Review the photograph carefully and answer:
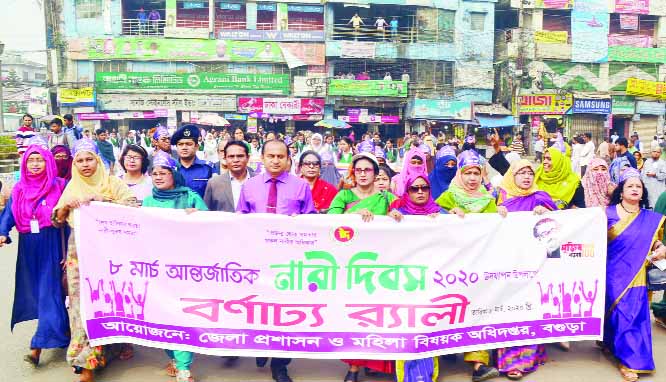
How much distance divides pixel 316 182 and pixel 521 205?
167 centimetres

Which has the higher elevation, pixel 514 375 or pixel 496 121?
pixel 496 121

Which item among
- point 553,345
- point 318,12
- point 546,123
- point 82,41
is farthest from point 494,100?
point 553,345

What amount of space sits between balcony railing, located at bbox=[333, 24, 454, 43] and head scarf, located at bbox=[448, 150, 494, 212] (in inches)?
1000

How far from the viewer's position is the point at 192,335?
11.9ft

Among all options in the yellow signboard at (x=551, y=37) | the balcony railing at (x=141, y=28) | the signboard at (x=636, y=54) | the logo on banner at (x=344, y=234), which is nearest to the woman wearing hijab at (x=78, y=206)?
the logo on banner at (x=344, y=234)

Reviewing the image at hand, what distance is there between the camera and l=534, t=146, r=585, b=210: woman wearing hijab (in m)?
4.97

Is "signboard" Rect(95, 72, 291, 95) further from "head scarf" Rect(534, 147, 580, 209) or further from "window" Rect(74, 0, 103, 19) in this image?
"head scarf" Rect(534, 147, 580, 209)

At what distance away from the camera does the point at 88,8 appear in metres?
27.7

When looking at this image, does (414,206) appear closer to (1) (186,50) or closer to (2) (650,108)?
(1) (186,50)

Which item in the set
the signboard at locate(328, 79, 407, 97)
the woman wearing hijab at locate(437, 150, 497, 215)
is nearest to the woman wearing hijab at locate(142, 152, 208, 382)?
the woman wearing hijab at locate(437, 150, 497, 215)

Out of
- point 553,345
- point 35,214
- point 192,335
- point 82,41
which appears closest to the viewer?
point 192,335

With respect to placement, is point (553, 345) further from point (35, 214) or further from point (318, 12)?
point (318, 12)

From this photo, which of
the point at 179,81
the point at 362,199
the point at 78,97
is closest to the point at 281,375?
the point at 362,199

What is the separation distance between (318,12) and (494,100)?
10.7m
